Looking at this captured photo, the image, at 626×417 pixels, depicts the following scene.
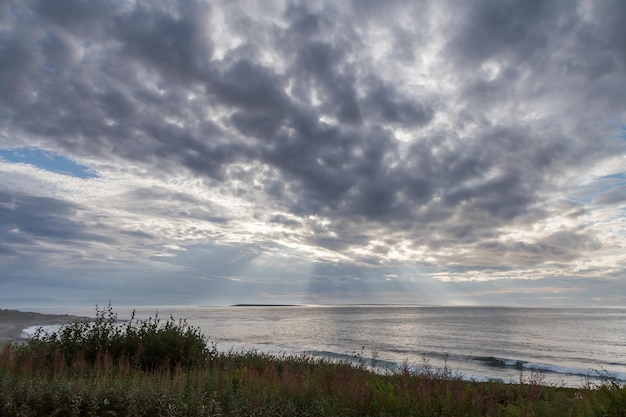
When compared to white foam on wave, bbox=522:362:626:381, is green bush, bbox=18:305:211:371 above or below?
above

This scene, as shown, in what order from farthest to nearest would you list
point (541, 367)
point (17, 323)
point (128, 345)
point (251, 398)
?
point (17, 323) → point (541, 367) → point (128, 345) → point (251, 398)

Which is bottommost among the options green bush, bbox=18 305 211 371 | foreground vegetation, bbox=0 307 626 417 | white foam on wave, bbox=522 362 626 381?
white foam on wave, bbox=522 362 626 381

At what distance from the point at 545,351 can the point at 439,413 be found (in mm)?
42603

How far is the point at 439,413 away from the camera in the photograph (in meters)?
9.37

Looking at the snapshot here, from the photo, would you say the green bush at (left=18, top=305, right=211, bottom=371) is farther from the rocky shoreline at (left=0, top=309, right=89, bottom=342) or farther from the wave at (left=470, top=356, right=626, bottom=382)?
the wave at (left=470, top=356, right=626, bottom=382)

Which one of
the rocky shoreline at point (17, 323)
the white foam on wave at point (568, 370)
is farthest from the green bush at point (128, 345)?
the white foam on wave at point (568, 370)

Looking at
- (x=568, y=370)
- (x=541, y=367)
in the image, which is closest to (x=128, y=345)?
(x=541, y=367)

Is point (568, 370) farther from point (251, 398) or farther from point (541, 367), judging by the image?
point (251, 398)

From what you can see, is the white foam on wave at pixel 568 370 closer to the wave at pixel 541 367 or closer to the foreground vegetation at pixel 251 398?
the wave at pixel 541 367

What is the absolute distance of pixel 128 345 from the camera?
1564cm

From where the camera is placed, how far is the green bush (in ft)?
48.3

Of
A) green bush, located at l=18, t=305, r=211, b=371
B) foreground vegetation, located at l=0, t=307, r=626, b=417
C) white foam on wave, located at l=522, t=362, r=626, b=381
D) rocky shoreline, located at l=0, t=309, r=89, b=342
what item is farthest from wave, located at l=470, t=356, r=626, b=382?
rocky shoreline, located at l=0, t=309, r=89, b=342

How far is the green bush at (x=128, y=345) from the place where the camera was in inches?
579

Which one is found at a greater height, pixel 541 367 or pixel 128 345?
pixel 128 345
